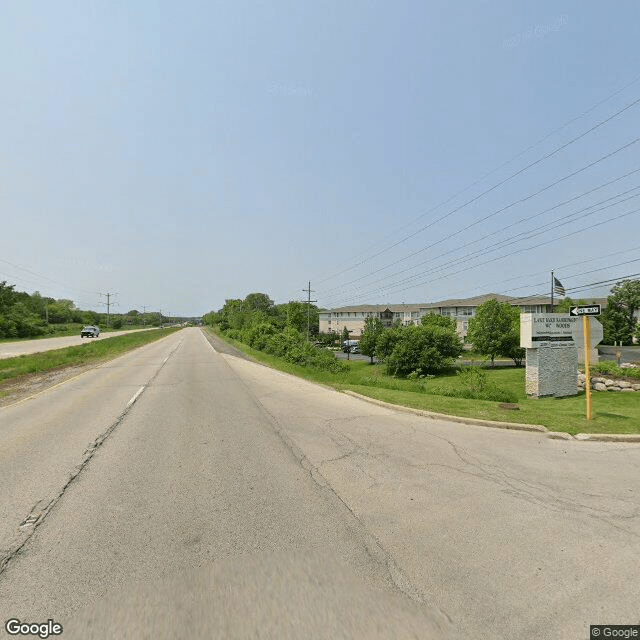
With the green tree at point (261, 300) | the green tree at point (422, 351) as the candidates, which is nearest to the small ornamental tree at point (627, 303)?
the green tree at point (422, 351)

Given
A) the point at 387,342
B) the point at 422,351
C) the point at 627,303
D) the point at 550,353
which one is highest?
the point at 627,303

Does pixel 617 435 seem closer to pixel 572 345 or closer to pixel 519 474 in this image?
pixel 519 474

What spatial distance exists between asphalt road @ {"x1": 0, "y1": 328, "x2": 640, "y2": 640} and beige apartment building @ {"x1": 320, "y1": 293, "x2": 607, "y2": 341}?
246 ft

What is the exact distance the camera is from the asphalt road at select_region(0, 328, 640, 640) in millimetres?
2738

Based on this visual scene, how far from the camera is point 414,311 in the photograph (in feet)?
369

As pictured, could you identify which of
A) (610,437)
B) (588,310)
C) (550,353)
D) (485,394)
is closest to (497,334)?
(550,353)

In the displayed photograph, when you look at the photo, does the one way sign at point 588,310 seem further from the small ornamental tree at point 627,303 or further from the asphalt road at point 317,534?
the small ornamental tree at point 627,303

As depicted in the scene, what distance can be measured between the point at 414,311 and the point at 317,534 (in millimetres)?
112953

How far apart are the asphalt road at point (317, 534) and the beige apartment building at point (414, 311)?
75085 millimetres

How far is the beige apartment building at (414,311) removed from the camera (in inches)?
3300

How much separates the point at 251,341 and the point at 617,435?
1622 inches

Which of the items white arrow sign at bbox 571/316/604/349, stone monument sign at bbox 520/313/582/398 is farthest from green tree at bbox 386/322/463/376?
stone monument sign at bbox 520/313/582/398

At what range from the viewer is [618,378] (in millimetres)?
18875

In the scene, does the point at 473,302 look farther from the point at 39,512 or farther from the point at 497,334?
the point at 39,512
